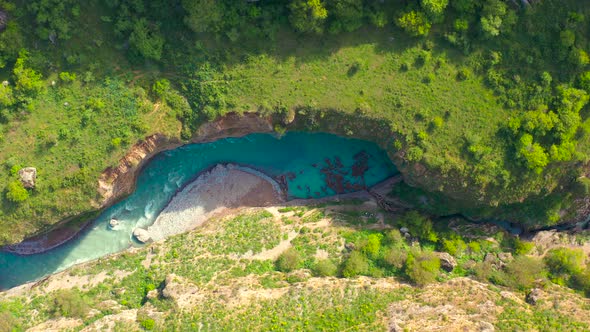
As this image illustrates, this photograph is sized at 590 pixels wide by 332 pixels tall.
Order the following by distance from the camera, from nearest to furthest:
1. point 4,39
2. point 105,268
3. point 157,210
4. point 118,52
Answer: point 4,39
point 118,52
point 105,268
point 157,210

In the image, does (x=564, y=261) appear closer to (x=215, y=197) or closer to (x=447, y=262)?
(x=447, y=262)

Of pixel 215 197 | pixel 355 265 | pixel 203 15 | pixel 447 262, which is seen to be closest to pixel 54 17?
pixel 203 15

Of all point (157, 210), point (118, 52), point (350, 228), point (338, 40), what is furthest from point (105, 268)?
point (338, 40)

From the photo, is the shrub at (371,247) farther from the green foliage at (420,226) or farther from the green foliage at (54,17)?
the green foliage at (54,17)

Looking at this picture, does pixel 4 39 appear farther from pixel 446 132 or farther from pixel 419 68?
pixel 446 132

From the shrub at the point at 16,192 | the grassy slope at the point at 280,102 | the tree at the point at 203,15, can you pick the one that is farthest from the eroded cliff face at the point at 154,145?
the tree at the point at 203,15

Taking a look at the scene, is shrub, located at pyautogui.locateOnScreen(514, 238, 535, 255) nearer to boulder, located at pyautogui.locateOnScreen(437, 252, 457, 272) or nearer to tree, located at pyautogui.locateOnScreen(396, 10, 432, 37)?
boulder, located at pyautogui.locateOnScreen(437, 252, 457, 272)

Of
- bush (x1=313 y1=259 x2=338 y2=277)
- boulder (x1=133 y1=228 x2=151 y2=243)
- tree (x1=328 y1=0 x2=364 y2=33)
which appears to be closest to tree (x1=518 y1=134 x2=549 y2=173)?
tree (x1=328 y1=0 x2=364 y2=33)
